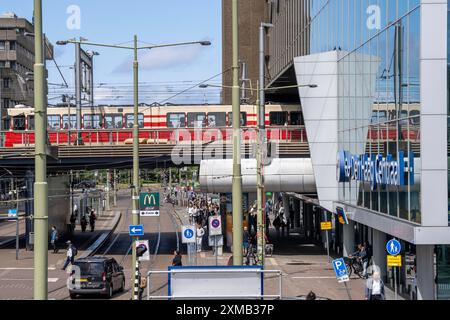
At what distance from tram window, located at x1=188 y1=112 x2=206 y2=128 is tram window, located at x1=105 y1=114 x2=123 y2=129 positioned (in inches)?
172

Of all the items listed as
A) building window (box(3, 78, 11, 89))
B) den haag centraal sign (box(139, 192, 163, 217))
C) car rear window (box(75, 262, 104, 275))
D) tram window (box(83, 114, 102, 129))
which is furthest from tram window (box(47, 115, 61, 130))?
building window (box(3, 78, 11, 89))

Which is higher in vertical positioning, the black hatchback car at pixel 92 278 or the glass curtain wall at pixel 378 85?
the glass curtain wall at pixel 378 85

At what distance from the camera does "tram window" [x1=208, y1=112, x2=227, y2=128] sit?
52406 millimetres

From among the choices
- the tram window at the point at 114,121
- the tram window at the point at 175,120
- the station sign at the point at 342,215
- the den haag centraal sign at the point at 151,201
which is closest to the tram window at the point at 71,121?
the tram window at the point at 114,121

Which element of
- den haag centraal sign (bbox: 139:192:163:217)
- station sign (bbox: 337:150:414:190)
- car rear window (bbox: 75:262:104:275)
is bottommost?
car rear window (bbox: 75:262:104:275)

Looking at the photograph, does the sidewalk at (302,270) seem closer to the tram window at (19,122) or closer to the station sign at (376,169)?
the station sign at (376,169)

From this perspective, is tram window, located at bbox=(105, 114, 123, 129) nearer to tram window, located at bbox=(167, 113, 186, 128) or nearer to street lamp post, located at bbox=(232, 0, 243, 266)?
tram window, located at bbox=(167, 113, 186, 128)

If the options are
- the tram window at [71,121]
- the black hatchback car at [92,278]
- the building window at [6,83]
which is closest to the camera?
the black hatchback car at [92,278]

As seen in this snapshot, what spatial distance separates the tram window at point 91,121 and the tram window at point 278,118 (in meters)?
10.9

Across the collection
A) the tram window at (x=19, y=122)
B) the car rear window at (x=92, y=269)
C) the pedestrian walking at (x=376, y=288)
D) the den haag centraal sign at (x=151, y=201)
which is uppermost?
the tram window at (x=19, y=122)

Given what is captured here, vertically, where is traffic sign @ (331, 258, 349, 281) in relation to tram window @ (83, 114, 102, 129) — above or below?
below

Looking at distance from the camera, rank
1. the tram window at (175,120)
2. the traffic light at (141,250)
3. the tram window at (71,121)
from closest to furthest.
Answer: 1. the traffic light at (141,250)
2. the tram window at (175,120)
3. the tram window at (71,121)

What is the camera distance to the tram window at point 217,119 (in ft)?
172
